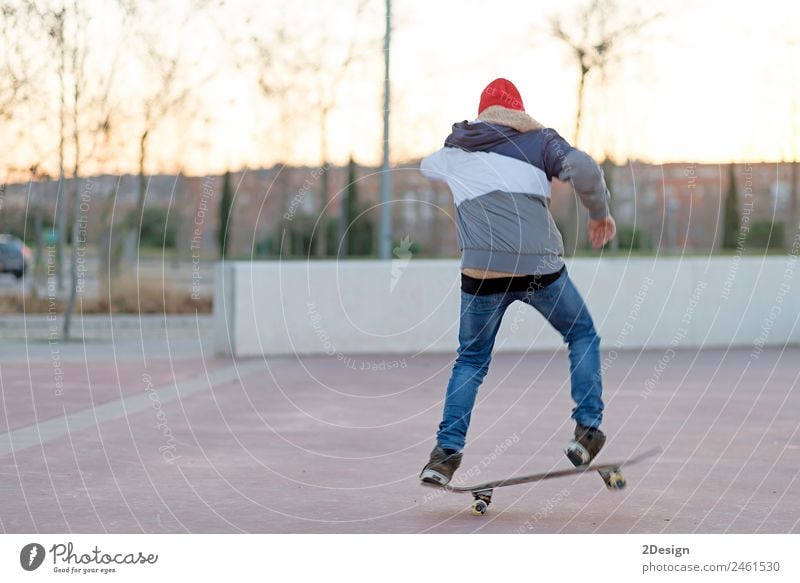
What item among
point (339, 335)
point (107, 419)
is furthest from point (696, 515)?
point (339, 335)

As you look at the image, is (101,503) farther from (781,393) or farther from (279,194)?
(279,194)

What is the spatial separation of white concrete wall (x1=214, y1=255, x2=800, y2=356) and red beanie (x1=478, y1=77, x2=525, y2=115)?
9.29m

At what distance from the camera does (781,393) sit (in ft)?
38.1

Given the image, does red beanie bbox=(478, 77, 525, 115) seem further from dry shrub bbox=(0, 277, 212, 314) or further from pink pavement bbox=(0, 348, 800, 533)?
dry shrub bbox=(0, 277, 212, 314)

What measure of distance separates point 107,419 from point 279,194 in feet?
82.7

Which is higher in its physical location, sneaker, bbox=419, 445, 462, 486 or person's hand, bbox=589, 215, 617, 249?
person's hand, bbox=589, 215, 617, 249

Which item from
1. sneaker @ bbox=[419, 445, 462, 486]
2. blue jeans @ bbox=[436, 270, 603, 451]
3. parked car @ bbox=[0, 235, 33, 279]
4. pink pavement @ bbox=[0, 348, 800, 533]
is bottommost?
parked car @ bbox=[0, 235, 33, 279]

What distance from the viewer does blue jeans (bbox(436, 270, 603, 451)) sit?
607 cm

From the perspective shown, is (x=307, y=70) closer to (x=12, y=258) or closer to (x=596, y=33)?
(x=596, y=33)

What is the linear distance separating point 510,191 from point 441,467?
1233 millimetres

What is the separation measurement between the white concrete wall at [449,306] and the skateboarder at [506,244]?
9.23m

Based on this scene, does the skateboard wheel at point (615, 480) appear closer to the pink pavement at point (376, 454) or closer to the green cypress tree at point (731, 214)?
the pink pavement at point (376, 454)

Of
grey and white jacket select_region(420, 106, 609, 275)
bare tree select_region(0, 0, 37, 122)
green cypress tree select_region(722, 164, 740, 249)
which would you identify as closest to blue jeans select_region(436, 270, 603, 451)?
grey and white jacket select_region(420, 106, 609, 275)
